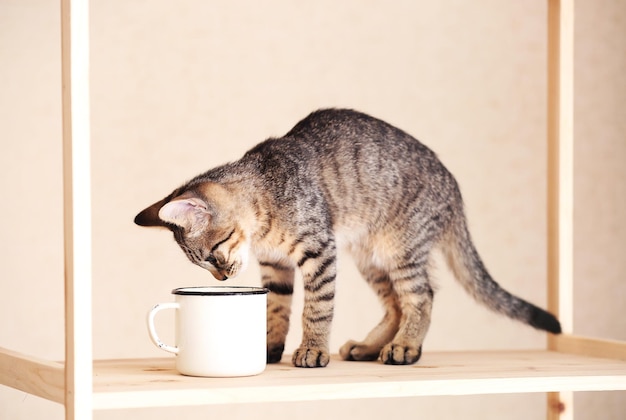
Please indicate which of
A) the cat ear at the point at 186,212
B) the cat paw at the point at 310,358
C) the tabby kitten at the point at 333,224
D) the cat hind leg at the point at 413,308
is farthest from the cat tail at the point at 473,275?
the cat ear at the point at 186,212

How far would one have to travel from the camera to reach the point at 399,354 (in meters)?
1.33

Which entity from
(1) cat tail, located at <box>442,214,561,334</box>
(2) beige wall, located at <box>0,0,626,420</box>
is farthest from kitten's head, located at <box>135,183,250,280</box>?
(2) beige wall, located at <box>0,0,626,420</box>

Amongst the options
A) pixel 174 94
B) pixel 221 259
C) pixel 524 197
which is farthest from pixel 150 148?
pixel 524 197

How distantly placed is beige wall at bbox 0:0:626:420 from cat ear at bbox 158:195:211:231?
2.63 feet

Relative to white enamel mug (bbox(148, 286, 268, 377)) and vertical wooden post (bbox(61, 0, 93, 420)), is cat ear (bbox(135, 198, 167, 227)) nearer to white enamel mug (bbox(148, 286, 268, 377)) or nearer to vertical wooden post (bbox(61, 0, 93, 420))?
white enamel mug (bbox(148, 286, 268, 377))

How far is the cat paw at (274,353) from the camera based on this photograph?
4.37 feet
